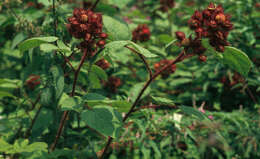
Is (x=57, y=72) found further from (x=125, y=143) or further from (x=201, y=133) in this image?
(x=201, y=133)

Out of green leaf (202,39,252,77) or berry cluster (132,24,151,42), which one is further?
berry cluster (132,24,151,42)

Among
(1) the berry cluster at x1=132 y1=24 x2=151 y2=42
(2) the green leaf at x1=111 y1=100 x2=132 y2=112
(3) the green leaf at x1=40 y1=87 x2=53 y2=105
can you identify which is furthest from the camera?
(1) the berry cluster at x1=132 y1=24 x2=151 y2=42

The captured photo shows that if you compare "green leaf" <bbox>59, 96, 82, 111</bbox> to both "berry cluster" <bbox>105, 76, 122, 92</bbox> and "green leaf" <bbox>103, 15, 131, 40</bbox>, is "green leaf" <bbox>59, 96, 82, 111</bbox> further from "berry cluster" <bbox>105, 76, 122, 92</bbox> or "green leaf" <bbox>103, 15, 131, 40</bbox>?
"berry cluster" <bbox>105, 76, 122, 92</bbox>

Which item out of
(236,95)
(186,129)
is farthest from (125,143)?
(236,95)

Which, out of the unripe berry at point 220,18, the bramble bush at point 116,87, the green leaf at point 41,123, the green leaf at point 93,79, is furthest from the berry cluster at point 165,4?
the unripe berry at point 220,18

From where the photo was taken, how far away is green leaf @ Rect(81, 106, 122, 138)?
105 cm

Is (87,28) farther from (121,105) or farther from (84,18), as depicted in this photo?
(121,105)

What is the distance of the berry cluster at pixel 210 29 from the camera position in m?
1.04

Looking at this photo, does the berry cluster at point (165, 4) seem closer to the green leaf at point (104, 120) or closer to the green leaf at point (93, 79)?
the green leaf at point (93, 79)

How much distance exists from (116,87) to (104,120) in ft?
4.23

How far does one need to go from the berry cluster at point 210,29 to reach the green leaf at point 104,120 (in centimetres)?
42

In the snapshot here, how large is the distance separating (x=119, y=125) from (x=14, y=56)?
185 centimetres

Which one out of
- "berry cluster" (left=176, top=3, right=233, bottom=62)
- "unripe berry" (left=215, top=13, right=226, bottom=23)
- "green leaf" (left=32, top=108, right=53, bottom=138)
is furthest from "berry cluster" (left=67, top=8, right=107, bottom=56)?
"green leaf" (left=32, top=108, right=53, bottom=138)

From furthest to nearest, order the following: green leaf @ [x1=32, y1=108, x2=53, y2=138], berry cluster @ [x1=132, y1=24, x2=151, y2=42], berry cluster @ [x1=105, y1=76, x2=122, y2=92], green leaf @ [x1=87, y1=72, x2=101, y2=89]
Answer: berry cluster @ [x1=132, y1=24, x2=151, y2=42], berry cluster @ [x1=105, y1=76, x2=122, y2=92], green leaf @ [x1=32, y1=108, x2=53, y2=138], green leaf @ [x1=87, y1=72, x2=101, y2=89]
